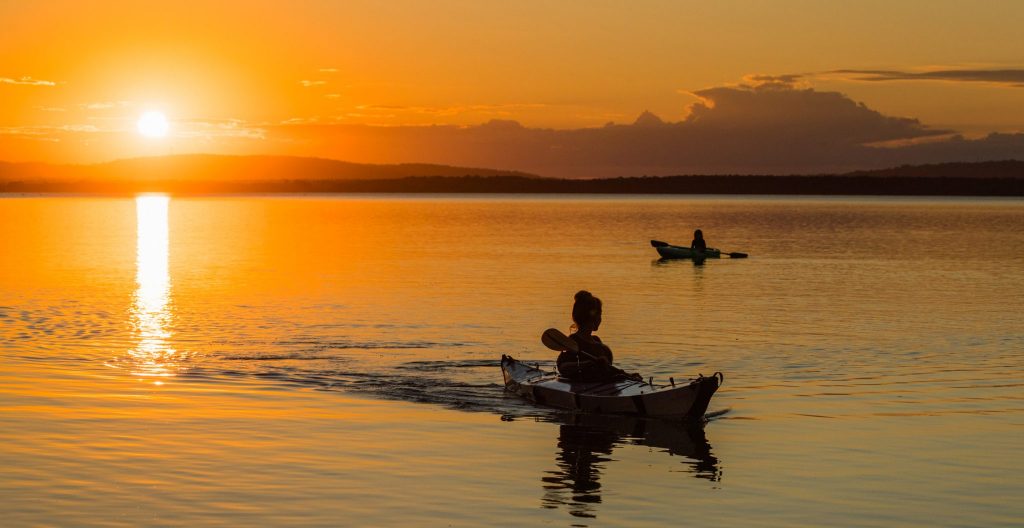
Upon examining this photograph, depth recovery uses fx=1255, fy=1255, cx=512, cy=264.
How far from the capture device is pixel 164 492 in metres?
15.9

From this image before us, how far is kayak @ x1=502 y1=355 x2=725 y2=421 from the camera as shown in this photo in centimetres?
2092

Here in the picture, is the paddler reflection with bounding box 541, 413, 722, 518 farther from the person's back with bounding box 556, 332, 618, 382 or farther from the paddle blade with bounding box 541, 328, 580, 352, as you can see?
the paddle blade with bounding box 541, 328, 580, 352

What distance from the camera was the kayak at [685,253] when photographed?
2628 inches

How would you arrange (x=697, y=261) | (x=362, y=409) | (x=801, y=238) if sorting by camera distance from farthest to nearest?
(x=801, y=238)
(x=697, y=261)
(x=362, y=409)

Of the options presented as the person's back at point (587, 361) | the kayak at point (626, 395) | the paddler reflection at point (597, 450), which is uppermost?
the person's back at point (587, 361)

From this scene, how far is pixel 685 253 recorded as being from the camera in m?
68.0

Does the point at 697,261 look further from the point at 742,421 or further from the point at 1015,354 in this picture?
the point at 742,421

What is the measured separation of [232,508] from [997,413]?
13969 mm

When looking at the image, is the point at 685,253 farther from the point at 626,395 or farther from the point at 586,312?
the point at 626,395

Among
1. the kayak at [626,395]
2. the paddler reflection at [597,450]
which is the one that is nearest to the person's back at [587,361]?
the kayak at [626,395]

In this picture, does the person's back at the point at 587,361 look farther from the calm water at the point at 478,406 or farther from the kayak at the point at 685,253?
the kayak at the point at 685,253

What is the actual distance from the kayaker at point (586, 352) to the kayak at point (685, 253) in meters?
44.6

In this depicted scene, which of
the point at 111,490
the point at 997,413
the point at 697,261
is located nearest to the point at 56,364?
the point at 111,490

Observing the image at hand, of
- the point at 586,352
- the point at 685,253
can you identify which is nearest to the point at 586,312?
the point at 586,352
